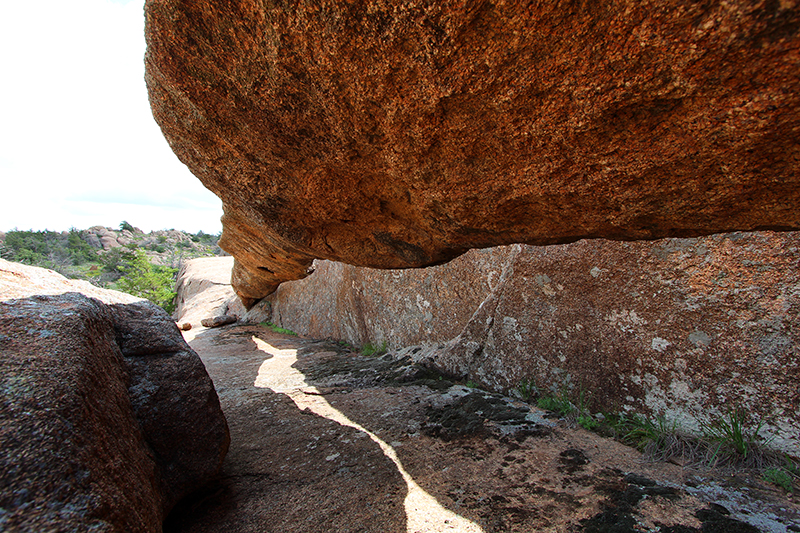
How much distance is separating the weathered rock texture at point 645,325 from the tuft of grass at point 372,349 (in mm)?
1342

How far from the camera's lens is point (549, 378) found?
2.89 meters

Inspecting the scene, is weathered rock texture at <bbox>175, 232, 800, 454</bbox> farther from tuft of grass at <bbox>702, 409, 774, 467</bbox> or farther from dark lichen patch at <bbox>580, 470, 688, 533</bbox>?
dark lichen patch at <bbox>580, 470, 688, 533</bbox>

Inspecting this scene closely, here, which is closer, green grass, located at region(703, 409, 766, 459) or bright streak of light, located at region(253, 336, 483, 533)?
bright streak of light, located at region(253, 336, 483, 533)

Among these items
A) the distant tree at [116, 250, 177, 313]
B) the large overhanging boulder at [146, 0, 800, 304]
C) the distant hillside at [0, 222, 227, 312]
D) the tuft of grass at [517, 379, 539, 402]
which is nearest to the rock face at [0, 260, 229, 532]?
the large overhanging boulder at [146, 0, 800, 304]

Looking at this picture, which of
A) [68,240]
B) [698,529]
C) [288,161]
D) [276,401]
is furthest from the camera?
[68,240]

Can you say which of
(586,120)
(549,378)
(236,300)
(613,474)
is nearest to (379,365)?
(549,378)

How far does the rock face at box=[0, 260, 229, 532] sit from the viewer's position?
1088mm

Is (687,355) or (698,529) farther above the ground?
(687,355)

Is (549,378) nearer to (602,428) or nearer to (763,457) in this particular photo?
(602,428)

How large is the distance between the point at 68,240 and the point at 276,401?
3838cm

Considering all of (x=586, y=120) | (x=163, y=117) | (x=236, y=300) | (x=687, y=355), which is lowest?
(x=236, y=300)

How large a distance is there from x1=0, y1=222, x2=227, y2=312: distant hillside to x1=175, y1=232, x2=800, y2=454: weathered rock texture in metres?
14.1

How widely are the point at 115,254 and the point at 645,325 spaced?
106ft

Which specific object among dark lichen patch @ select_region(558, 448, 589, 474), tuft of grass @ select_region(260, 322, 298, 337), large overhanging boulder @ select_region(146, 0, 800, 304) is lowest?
tuft of grass @ select_region(260, 322, 298, 337)
